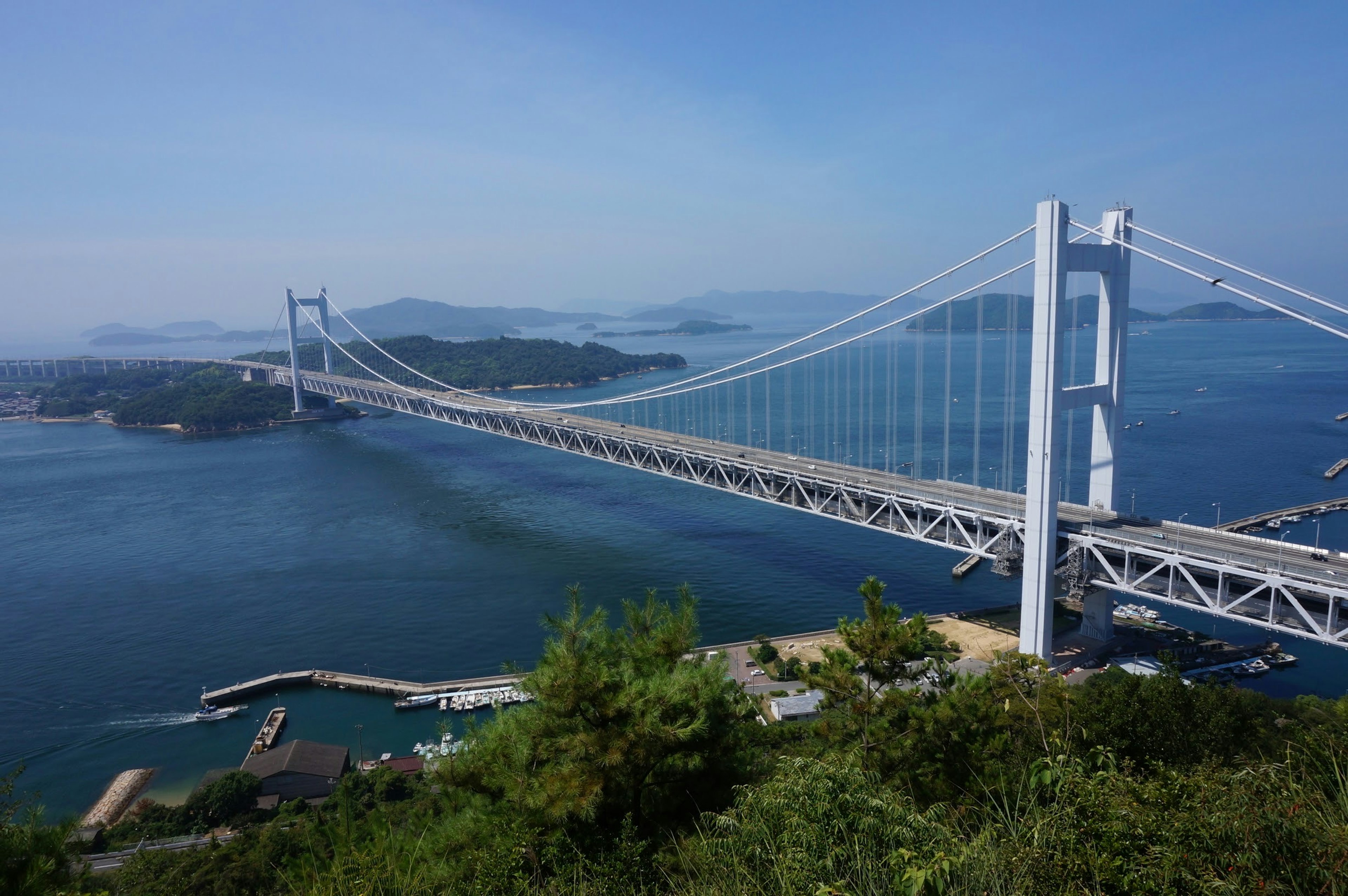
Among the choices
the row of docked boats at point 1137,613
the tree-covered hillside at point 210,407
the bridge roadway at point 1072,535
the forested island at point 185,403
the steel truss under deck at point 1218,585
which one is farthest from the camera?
the forested island at point 185,403

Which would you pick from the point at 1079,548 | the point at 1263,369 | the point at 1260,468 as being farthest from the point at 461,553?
the point at 1263,369

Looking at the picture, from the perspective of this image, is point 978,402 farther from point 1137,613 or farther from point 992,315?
point 992,315

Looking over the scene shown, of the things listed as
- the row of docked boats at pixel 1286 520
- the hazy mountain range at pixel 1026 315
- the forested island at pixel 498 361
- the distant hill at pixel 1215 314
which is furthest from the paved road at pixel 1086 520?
the distant hill at pixel 1215 314

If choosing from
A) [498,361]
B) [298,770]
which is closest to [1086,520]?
[298,770]

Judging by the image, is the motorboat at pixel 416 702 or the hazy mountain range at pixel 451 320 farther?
the hazy mountain range at pixel 451 320

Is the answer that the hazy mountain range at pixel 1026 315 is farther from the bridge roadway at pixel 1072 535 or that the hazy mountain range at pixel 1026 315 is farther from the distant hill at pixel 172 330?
the distant hill at pixel 172 330

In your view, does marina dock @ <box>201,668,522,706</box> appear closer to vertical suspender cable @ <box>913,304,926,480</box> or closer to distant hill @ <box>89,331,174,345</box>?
vertical suspender cable @ <box>913,304,926,480</box>

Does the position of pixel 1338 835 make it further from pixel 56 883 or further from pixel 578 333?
pixel 578 333
